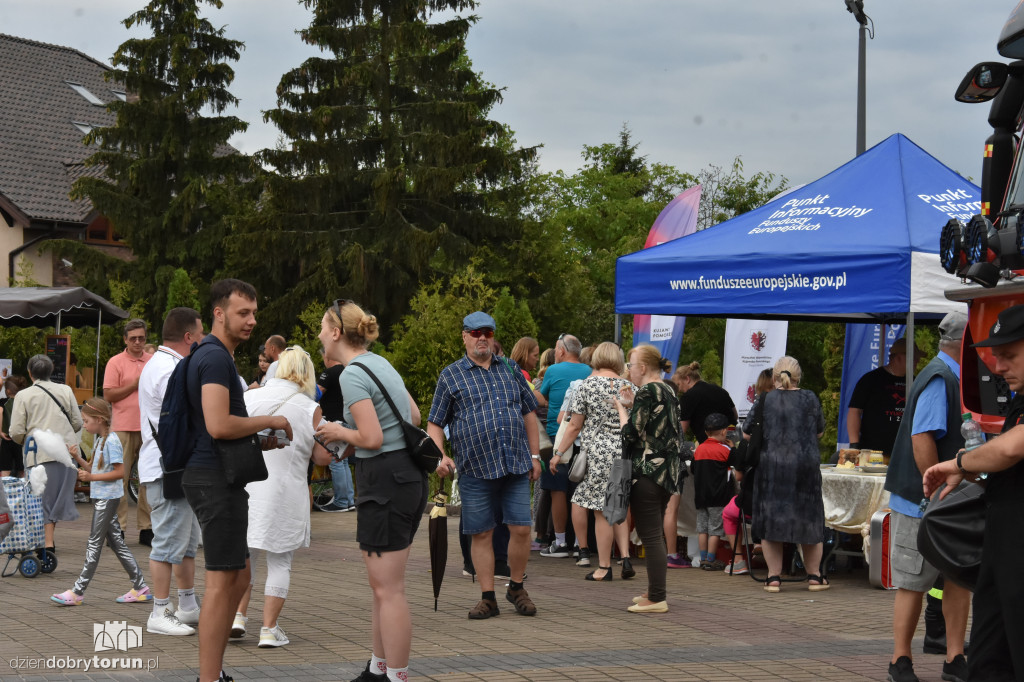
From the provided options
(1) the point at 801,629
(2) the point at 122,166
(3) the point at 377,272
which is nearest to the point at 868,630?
(1) the point at 801,629

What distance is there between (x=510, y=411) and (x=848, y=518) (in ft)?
12.5

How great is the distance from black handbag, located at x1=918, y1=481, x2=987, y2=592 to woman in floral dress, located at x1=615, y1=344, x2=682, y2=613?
365cm

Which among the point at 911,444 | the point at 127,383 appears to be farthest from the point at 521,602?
the point at 127,383

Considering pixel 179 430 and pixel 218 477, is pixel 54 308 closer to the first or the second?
pixel 179 430

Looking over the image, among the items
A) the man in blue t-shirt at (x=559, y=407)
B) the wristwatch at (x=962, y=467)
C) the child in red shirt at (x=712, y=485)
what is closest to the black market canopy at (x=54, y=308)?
the man in blue t-shirt at (x=559, y=407)

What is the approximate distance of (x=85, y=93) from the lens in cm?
4469

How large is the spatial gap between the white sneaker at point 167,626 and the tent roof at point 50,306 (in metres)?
11.6

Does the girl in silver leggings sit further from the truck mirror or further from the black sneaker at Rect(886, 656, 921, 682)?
the truck mirror

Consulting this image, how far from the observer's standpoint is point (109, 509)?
28.6 ft

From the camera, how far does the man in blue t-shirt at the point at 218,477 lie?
5.49 metres

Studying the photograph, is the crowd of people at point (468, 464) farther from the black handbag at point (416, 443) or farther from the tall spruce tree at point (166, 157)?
the tall spruce tree at point (166, 157)

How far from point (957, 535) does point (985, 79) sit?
2.81 metres

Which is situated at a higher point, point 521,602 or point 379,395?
point 379,395

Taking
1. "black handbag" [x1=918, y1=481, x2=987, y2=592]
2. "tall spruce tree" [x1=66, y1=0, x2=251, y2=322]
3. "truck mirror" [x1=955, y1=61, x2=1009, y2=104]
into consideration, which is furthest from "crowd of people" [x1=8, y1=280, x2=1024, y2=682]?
"tall spruce tree" [x1=66, y1=0, x2=251, y2=322]
